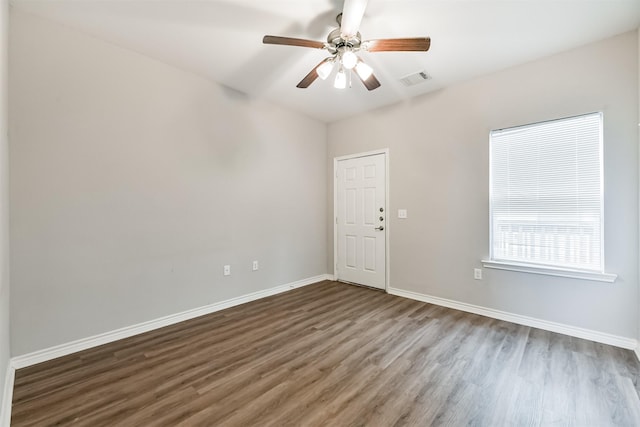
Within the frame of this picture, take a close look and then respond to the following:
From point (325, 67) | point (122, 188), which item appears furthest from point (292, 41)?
point (122, 188)

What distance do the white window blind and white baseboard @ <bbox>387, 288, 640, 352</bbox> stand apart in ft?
1.87

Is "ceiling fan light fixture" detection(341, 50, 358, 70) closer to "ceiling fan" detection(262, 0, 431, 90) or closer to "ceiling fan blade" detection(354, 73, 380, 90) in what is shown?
"ceiling fan" detection(262, 0, 431, 90)

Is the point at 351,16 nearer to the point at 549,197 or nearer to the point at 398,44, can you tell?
the point at 398,44

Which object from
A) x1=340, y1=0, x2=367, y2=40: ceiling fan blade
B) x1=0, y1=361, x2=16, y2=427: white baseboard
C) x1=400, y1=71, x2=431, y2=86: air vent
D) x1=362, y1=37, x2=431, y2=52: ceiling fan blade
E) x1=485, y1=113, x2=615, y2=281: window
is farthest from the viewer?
x1=400, y1=71, x2=431, y2=86: air vent

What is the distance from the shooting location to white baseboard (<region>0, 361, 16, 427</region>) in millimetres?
1503

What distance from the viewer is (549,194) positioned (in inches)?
107

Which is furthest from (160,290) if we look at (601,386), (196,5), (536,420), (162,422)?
(601,386)

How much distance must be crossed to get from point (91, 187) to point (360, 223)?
327 cm

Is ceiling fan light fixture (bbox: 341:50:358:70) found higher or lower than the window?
higher

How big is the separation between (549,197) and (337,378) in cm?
264

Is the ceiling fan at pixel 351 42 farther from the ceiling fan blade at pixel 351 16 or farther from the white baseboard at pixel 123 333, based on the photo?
the white baseboard at pixel 123 333

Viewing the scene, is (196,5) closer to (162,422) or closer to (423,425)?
(162,422)

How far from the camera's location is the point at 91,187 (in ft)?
7.82

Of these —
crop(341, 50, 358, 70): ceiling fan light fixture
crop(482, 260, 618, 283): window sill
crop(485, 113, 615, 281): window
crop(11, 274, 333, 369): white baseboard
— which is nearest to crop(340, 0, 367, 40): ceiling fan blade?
crop(341, 50, 358, 70): ceiling fan light fixture
